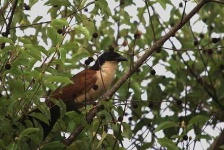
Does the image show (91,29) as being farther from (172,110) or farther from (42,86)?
(172,110)

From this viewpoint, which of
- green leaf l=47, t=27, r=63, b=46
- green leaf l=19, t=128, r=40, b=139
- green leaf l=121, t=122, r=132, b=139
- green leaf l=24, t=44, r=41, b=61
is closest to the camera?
green leaf l=19, t=128, r=40, b=139

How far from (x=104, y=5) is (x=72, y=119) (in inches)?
37.0

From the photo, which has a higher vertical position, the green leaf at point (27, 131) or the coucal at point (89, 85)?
the coucal at point (89, 85)

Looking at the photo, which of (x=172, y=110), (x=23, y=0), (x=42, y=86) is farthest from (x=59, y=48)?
(x=172, y=110)

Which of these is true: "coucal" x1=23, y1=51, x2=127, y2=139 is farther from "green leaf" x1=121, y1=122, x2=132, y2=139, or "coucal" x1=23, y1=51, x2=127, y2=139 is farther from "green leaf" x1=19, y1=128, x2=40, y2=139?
"green leaf" x1=19, y1=128, x2=40, y2=139

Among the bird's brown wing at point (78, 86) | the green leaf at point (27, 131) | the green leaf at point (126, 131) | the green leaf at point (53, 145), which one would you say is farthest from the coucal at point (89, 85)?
the green leaf at point (27, 131)

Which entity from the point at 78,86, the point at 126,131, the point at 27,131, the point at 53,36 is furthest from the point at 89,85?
the point at 27,131

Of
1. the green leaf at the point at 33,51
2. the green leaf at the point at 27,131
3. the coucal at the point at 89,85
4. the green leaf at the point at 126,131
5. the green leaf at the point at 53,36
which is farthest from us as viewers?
the coucal at the point at 89,85

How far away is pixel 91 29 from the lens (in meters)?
4.40

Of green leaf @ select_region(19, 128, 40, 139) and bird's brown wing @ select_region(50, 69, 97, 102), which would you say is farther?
bird's brown wing @ select_region(50, 69, 97, 102)

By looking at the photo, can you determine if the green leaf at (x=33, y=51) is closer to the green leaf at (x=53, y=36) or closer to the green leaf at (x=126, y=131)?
the green leaf at (x=53, y=36)

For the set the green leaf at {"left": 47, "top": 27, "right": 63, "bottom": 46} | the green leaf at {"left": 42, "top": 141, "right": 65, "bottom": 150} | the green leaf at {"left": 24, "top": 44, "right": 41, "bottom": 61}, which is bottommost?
the green leaf at {"left": 42, "top": 141, "right": 65, "bottom": 150}

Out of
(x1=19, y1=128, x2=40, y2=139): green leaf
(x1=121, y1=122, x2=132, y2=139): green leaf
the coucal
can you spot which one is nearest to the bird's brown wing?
the coucal

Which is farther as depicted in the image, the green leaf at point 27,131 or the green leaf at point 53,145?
the green leaf at point 53,145
